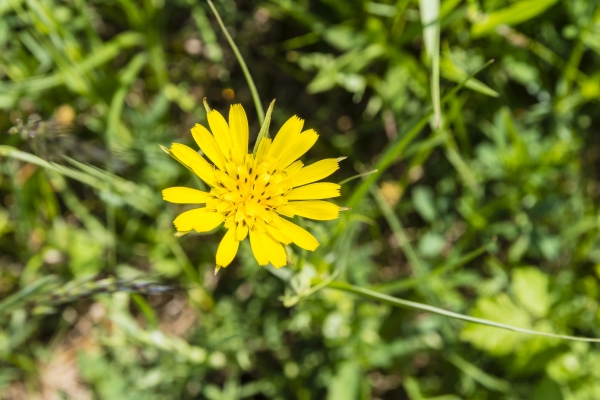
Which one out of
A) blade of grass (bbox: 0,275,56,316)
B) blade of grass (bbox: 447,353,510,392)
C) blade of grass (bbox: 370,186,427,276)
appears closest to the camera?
blade of grass (bbox: 0,275,56,316)

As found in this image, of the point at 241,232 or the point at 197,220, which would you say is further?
the point at 241,232

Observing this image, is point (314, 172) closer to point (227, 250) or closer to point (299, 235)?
point (299, 235)

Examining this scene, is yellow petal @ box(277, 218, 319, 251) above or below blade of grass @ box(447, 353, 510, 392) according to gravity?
above

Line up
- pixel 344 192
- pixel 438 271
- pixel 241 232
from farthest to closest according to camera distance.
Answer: pixel 344 192, pixel 438 271, pixel 241 232

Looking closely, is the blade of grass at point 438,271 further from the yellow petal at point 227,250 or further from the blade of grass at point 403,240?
the yellow petal at point 227,250

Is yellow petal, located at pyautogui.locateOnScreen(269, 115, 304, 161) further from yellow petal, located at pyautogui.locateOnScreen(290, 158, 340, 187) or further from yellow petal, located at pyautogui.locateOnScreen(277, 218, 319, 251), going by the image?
yellow petal, located at pyautogui.locateOnScreen(277, 218, 319, 251)

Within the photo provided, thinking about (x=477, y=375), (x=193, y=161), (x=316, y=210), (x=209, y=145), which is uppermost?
(x=209, y=145)

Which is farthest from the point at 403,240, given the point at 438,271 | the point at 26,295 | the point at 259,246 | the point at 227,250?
the point at 26,295

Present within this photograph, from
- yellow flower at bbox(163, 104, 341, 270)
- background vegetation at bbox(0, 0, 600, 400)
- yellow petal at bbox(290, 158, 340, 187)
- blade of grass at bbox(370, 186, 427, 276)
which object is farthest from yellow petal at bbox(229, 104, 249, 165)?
blade of grass at bbox(370, 186, 427, 276)
